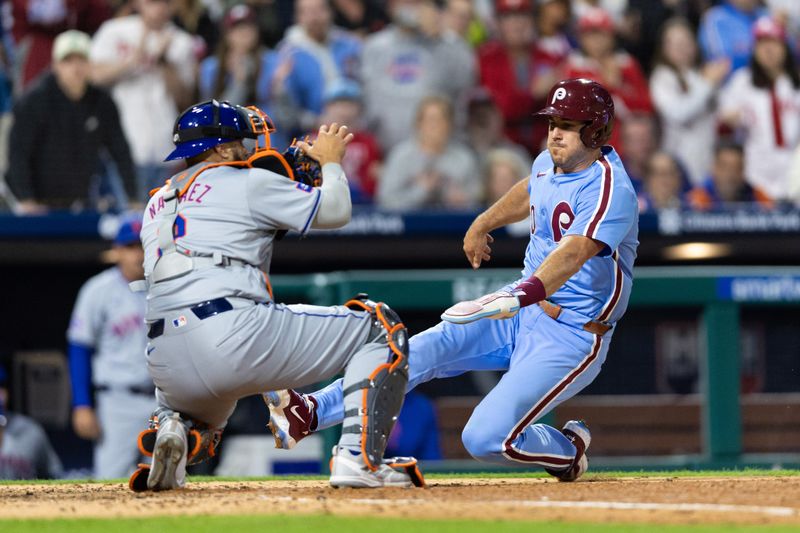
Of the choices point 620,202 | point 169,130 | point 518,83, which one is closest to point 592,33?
point 518,83

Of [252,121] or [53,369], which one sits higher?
[252,121]

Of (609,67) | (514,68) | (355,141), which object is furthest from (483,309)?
(609,67)

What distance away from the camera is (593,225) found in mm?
4582

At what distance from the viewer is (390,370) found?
4.40 m

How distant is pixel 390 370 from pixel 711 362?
3.62m

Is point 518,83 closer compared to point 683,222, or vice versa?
point 683,222

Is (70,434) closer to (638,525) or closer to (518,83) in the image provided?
(518,83)

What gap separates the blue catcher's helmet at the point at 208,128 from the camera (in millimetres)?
4457

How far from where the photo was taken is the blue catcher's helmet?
14.6ft

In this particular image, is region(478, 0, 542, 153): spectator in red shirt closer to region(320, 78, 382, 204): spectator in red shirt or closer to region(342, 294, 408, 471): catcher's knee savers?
region(320, 78, 382, 204): spectator in red shirt

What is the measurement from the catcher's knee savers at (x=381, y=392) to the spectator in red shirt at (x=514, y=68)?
16.6 feet

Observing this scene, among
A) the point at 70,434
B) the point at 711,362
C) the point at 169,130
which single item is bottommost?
the point at 70,434

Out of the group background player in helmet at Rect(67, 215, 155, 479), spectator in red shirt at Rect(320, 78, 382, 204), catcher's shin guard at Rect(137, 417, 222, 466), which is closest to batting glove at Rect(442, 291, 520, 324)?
catcher's shin guard at Rect(137, 417, 222, 466)

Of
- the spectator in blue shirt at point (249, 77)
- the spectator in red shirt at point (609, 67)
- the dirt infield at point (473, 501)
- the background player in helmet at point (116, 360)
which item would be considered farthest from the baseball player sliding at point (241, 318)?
the spectator in red shirt at point (609, 67)
